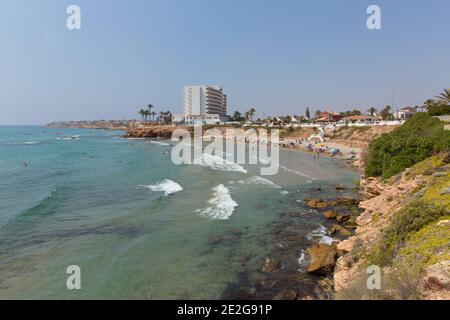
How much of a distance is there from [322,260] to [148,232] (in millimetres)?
10506

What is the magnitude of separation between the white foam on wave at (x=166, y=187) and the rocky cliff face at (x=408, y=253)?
60.6 ft

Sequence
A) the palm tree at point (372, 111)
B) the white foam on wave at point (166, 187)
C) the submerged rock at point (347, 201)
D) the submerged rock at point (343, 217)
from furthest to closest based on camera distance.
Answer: the palm tree at point (372, 111) → the white foam on wave at point (166, 187) → the submerged rock at point (347, 201) → the submerged rock at point (343, 217)

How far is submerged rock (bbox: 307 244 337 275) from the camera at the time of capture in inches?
515

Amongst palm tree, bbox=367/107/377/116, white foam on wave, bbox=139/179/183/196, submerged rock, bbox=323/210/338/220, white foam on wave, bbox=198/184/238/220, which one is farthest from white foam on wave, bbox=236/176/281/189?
palm tree, bbox=367/107/377/116

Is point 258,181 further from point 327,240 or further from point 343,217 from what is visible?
point 327,240

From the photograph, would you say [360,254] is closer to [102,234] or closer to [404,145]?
[102,234]

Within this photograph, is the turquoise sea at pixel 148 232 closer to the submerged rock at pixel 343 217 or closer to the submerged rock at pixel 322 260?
the submerged rock at pixel 322 260

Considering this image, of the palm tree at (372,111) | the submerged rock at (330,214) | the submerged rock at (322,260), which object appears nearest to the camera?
the submerged rock at (322,260)

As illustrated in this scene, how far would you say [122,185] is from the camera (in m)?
33.4

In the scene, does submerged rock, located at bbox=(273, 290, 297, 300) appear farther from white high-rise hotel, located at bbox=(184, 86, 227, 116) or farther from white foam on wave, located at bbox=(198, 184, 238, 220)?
white high-rise hotel, located at bbox=(184, 86, 227, 116)

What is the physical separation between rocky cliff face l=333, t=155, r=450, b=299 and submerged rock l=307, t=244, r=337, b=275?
37cm

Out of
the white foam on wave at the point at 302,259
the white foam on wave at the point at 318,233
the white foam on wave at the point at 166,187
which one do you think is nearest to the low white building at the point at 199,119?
the white foam on wave at the point at 166,187

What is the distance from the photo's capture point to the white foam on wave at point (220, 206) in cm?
2208

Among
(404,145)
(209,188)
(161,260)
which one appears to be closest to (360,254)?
(161,260)
